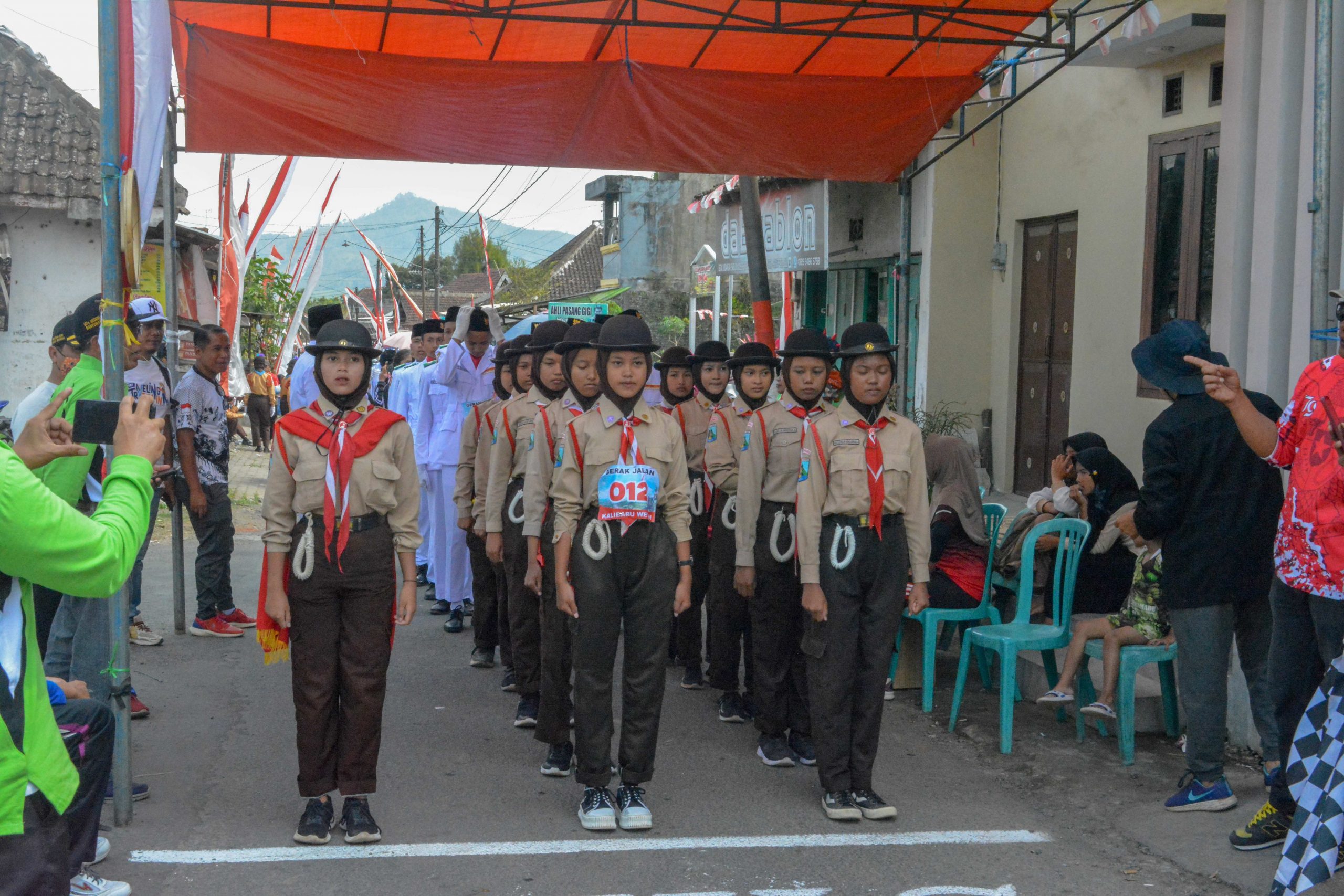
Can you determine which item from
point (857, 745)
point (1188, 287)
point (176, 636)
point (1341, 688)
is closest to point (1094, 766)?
point (857, 745)

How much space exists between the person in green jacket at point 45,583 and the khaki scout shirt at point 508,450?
3.16m

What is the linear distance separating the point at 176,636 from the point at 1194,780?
6211 millimetres

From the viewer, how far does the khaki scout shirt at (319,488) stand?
4.52 metres

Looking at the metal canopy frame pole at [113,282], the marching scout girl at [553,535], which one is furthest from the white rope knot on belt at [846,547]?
the metal canopy frame pole at [113,282]

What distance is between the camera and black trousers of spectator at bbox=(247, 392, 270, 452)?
→ 2402 centimetres

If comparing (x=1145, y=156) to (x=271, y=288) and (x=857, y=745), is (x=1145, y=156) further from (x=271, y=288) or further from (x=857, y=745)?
(x=271, y=288)

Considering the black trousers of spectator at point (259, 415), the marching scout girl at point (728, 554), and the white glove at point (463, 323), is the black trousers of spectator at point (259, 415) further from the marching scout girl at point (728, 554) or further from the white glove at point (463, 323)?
the marching scout girl at point (728, 554)

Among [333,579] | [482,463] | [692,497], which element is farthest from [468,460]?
[333,579]

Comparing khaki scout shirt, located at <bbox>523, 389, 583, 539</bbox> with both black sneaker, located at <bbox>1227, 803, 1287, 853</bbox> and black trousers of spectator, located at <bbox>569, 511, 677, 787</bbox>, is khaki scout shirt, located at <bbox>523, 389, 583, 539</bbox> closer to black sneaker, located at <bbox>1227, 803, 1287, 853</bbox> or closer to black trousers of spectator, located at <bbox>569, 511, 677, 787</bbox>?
black trousers of spectator, located at <bbox>569, 511, 677, 787</bbox>

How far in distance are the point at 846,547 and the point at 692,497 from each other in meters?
2.23

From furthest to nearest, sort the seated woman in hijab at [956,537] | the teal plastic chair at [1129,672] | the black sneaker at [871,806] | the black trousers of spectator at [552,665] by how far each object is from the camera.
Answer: the seated woman in hijab at [956,537], the teal plastic chair at [1129,672], the black trousers of spectator at [552,665], the black sneaker at [871,806]

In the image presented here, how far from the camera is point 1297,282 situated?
5.39 metres

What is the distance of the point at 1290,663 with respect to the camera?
14.0 ft

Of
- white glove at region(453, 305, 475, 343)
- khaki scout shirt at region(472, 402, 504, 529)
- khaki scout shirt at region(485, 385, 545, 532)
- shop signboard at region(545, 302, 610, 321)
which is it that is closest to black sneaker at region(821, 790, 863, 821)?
khaki scout shirt at region(485, 385, 545, 532)
